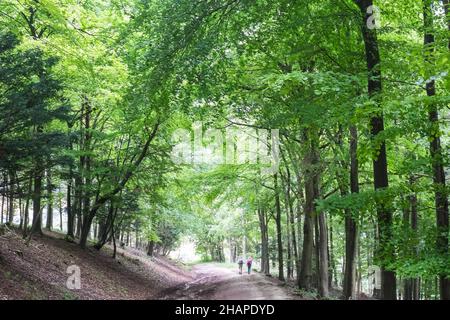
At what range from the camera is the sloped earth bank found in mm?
10688

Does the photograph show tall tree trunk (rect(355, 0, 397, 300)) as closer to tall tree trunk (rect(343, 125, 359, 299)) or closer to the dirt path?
tall tree trunk (rect(343, 125, 359, 299))

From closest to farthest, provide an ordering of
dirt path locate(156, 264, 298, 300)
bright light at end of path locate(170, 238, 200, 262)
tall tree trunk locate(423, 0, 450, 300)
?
tall tree trunk locate(423, 0, 450, 300), dirt path locate(156, 264, 298, 300), bright light at end of path locate(170, 238, 200, 262)

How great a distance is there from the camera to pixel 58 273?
14070 millimetres

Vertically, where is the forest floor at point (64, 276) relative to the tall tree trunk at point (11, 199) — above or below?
below

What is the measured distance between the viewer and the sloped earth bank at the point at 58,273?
10.7 m

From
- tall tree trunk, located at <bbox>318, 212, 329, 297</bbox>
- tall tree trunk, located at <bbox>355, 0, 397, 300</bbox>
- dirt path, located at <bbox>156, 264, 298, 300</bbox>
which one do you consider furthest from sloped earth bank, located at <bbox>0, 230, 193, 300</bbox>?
tall tree trunk, located at <bbox>355, 0, 397, 300</bbox>

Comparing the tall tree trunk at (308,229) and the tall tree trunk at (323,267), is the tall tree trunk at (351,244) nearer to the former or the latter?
the tall tree trunk at (323,267)

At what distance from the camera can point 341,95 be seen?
8.40 metres

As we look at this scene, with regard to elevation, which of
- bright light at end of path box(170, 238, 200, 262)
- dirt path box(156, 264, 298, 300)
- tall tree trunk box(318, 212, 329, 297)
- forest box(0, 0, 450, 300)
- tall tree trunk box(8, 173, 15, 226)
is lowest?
bright light at end of path box(170, 238, 200, 262)

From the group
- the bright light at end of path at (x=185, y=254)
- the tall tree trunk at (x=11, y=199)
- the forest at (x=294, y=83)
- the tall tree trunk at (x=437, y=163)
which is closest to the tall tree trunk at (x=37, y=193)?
the forest at (x=294, y=83)

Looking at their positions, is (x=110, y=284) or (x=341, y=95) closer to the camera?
(x=341, y=95)

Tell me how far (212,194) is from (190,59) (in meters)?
10.1
